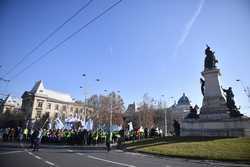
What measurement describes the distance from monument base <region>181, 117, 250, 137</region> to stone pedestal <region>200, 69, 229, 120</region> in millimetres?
842

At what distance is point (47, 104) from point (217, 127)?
84.9 meters

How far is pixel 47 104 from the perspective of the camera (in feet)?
327

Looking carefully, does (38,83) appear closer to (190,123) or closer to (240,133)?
(190,123)

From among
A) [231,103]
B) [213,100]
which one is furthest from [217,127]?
[213,100]

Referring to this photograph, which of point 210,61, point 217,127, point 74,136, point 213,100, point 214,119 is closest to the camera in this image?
point 217,127

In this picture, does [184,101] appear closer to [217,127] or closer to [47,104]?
[47,104]

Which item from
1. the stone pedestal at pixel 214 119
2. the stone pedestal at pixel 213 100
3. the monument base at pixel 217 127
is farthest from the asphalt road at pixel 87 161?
the stone pedestal at pixel 213 100

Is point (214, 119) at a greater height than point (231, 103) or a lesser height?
lesser

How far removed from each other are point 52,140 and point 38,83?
7614 cm

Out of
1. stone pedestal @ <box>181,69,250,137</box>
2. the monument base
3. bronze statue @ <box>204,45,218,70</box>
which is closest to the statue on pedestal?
stone pedestal @ <box>181,69,250,137</box>

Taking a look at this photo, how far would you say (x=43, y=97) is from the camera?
324 ft

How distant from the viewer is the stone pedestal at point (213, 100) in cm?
2959

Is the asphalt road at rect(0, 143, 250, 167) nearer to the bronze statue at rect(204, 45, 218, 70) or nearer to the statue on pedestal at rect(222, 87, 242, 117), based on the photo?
the statue on pedestal at rect(222, 87, 242, 117)

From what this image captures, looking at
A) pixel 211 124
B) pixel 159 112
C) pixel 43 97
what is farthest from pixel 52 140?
pixel 43 97
